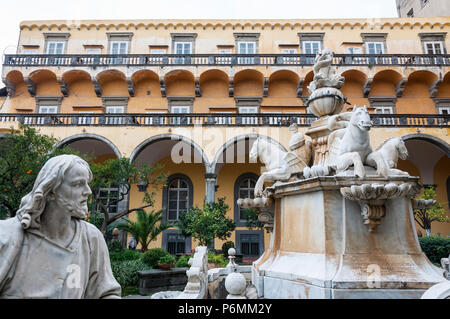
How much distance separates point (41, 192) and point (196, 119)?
15.2m

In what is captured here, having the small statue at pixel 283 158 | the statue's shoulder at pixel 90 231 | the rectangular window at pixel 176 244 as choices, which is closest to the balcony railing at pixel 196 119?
the rectangular window at pixel 176 244

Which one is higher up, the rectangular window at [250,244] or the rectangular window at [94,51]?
the rectangular window at [94,51]

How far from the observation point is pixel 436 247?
1181cm

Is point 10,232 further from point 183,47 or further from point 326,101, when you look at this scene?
point 183,47

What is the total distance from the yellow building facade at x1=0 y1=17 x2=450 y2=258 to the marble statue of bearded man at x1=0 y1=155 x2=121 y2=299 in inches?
556

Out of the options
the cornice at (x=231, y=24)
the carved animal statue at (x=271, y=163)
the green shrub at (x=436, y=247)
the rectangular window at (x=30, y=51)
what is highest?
the cornice at (x=231, y=24)

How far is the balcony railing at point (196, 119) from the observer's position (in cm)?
1614

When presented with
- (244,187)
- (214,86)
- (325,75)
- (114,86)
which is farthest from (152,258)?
(114,86)

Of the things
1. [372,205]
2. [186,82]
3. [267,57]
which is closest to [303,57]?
[267,57]

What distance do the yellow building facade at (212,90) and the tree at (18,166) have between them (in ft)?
18.5

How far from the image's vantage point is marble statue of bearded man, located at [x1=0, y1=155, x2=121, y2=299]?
1.46 metres

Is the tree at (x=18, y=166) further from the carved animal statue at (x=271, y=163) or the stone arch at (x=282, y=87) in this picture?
the stone arch at (x=282, y=87)

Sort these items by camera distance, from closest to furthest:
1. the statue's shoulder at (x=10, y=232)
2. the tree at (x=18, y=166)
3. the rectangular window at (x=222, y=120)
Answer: the statue's shoulder at (x=10, y=232) → the tree at (x=18, y=166) → the rectangular window at (x=222, y=120)

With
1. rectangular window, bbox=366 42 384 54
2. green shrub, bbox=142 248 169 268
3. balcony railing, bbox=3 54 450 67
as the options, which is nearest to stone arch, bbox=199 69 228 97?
balcony railing, bbox=3 54 450 67
